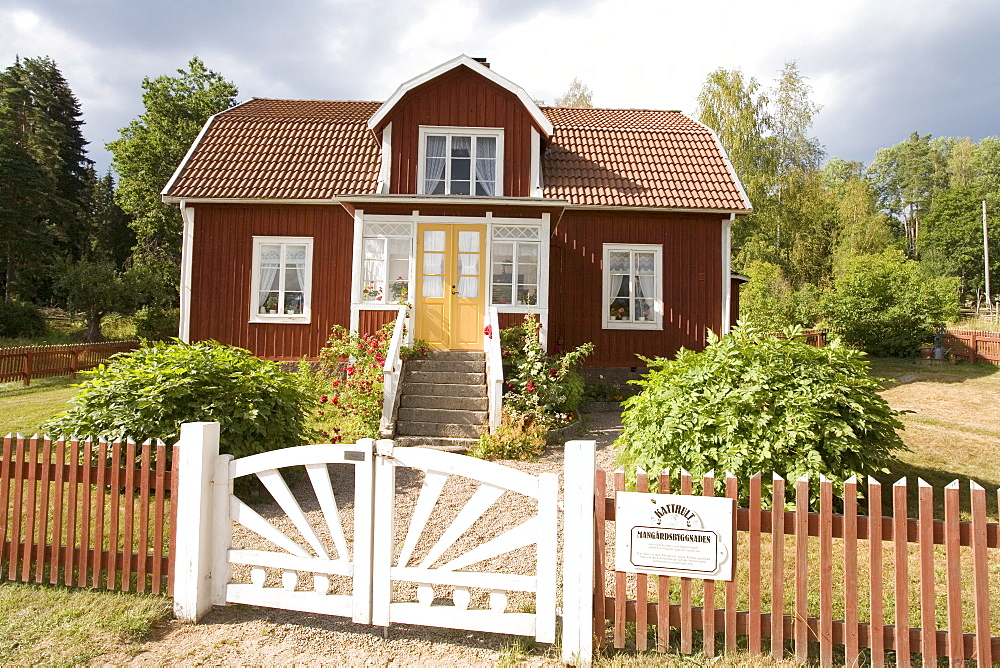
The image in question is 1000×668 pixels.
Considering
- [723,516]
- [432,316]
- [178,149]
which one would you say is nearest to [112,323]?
[178,149]

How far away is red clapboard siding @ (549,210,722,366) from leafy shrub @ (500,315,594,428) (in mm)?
2930

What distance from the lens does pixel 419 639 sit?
3750mm

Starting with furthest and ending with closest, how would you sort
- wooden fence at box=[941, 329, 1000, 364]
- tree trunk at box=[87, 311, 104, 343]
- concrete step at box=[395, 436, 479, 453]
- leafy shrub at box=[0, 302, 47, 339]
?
1. leafy shrub at box=[0, 302, 47, 339]
2. tree trunk at box=[87, 311, 104, 343]
3. wooden fence at box=[941, 329, 1000, 364]
4. concrete step at box=[395, 436, 479, 453]

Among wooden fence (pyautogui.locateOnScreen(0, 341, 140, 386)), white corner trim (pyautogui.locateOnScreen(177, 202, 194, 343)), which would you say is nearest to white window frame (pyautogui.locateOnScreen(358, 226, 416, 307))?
white corner trim (pyautogui.locateOnScreen(177, 202, 194, 343))

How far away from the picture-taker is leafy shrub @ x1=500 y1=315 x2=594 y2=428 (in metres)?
9.94

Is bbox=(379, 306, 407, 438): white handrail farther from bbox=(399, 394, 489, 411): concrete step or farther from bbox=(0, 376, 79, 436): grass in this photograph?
bbox=(0, 376, 79, 436): grass

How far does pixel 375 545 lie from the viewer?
12.4ft

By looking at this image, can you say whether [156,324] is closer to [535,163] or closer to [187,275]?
[187,275]

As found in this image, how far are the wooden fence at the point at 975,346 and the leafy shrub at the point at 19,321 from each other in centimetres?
3808

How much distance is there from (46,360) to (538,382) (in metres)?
15.7

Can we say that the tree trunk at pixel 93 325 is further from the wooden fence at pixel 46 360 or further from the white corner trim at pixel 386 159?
the white corner trim at pixel 386 159

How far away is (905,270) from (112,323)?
3575cm

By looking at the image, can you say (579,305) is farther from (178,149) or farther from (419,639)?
(178,149)

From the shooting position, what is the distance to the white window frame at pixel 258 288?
14.0m
